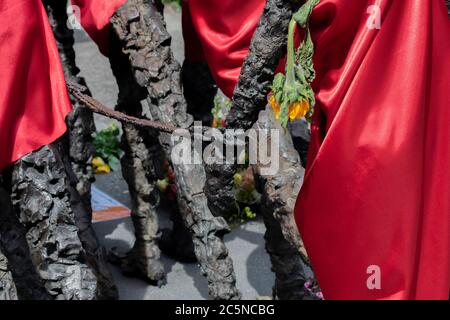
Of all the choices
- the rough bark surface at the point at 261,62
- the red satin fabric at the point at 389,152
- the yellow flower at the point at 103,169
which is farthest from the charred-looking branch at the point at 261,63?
the yellow flower at the point at 103,169

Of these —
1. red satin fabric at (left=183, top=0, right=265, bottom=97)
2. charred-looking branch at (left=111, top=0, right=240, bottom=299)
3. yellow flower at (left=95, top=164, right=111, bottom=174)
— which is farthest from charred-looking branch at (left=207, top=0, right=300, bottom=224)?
yellow flower at (left=95, top=164, right=111, bottom=174)

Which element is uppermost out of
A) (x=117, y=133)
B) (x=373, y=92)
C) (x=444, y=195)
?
(x=373, y=92)

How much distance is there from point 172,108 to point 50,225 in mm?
684

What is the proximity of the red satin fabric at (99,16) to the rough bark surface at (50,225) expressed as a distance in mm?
787

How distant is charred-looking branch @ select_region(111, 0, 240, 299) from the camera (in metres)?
2.93

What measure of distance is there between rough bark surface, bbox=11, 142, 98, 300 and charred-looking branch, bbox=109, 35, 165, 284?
0.99 m

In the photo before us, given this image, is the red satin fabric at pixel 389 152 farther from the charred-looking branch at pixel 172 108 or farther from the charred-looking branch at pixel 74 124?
the charred-looking branch at pixel 74 124

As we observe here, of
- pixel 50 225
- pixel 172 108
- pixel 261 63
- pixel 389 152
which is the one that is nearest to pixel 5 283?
pixel 50 225

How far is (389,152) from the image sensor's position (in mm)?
2027

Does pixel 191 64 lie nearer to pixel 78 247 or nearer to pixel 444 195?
pixel 78 247
